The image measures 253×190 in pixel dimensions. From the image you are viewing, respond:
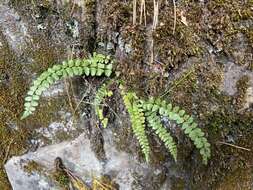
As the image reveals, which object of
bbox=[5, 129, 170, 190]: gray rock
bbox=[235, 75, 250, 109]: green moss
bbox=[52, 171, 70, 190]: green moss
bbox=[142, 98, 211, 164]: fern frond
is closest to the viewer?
bbox=[142, 98, 211, 164]: fern frond

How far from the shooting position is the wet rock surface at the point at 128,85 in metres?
2.95

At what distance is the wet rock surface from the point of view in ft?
9.67

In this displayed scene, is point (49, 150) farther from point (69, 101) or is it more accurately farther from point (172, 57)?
point (172, 57)

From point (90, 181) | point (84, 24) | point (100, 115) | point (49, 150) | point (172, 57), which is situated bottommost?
point (90, 181)

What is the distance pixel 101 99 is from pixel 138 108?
1.03 ft

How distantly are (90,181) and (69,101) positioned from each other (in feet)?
2.15

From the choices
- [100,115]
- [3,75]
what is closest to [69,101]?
[100,115]

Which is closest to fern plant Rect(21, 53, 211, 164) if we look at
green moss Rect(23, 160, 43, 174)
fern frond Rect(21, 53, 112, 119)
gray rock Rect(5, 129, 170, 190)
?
fern frond Rect(21, 53, 112, 119)

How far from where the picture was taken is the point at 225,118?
116 inches

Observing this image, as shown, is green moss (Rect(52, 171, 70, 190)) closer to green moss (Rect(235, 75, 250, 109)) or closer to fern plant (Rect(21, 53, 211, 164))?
fern plant (Rect(21, 53, 211, 164))

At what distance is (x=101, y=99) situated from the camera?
3055 mm

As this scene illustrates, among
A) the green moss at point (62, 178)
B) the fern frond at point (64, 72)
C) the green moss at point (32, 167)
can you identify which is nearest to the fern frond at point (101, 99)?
the fern frond at point (64, 72)

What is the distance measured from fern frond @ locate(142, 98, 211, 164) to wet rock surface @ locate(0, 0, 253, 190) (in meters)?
0.15

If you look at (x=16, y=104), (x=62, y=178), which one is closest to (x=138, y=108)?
(x=62, y=178)
